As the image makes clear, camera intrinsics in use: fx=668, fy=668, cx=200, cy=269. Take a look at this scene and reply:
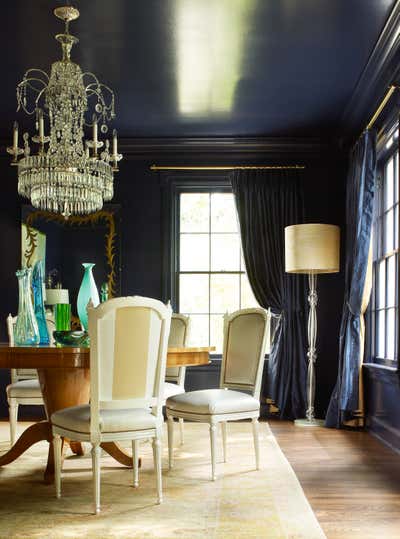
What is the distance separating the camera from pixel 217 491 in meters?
3.60

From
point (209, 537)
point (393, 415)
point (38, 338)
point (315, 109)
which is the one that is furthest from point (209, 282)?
point (209, 537)

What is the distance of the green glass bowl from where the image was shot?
382 cm

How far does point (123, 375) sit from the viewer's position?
10.6ft

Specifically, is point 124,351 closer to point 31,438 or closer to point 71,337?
point 71,337

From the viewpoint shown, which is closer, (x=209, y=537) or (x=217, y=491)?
(x=209, y=537)

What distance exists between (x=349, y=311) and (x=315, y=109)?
178cm

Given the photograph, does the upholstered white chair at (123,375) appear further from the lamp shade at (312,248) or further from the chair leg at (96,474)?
the lamp shade at (312,248)

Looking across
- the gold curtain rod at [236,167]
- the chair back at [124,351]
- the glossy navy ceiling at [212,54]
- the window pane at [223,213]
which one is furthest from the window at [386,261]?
the chair back at [124,351]

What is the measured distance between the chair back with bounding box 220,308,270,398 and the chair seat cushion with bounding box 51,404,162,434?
1.03 m

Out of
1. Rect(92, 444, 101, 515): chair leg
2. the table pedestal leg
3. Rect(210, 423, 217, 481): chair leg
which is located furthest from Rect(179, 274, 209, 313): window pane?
Rect(92, 444, 101, 515): chair leg

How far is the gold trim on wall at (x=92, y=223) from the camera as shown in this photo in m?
6.63

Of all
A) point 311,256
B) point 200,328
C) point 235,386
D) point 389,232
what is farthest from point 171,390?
point 389,232

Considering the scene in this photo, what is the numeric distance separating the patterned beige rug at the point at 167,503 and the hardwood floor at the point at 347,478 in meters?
0.11

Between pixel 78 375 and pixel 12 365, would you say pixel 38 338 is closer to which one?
pixel 78 375
